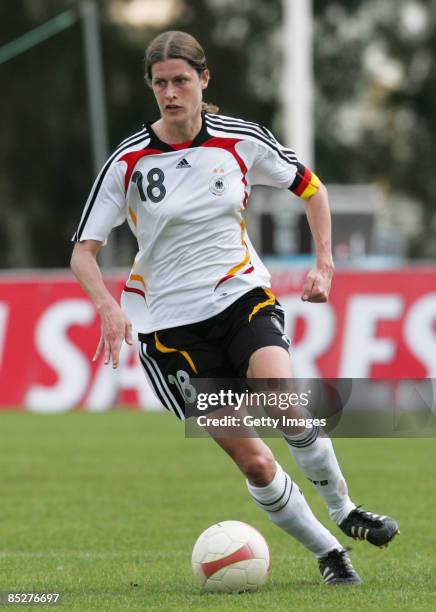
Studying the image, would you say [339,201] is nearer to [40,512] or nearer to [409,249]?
[40,512]

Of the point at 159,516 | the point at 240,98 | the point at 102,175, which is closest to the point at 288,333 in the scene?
the point at 159,516

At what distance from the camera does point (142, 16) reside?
39531mm

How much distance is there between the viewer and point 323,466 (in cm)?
657

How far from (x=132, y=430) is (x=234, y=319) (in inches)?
373

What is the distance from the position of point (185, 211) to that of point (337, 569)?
1786 millimetres

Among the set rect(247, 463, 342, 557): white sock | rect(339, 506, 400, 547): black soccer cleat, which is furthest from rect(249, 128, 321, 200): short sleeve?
rect(339, 506, 400, 547): black soccer cleat

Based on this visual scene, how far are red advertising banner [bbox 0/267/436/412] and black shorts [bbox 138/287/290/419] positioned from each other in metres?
9.90

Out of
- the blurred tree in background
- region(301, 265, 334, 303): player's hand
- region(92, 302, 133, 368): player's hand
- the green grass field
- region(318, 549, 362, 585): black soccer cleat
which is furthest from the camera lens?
the blurred tree in background

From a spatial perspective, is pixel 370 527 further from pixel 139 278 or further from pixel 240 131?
pixel 240 131

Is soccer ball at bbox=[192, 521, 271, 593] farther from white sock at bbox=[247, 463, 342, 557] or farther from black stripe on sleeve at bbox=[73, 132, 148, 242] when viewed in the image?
black stripe on sleeve at bbox=[73, 132, 148, 242]

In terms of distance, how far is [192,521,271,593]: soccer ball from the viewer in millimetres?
6637

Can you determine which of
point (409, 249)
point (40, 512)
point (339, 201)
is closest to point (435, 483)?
point (40, 512)

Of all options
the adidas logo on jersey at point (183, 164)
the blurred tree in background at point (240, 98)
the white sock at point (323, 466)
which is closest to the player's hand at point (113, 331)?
the adidas logo on jersey at point (183, 164)

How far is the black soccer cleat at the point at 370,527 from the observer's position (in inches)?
256
